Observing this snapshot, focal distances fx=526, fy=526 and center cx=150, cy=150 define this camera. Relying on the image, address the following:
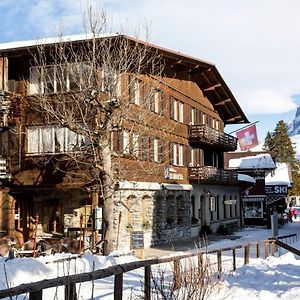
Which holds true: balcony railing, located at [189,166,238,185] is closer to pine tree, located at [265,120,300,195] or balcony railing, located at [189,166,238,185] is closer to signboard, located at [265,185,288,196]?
signboard, located at [265,185,288,196]

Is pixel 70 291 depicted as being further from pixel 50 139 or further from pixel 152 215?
pixel 152 215

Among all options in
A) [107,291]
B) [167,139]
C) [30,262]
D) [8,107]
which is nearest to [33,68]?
[8,107]

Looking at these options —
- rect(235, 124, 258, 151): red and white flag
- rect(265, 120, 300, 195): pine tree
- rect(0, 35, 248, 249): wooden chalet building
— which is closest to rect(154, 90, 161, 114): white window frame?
rect(0, 35, 248, 249): wooden chalet building

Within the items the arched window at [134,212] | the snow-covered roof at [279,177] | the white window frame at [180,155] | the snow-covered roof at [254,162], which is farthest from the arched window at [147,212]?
the snow-covered roof at [279,177]

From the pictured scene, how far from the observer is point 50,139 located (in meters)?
22.7

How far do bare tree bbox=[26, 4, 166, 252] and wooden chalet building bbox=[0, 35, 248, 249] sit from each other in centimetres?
A: 14

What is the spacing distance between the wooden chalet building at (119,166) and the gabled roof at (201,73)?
10 centimetres

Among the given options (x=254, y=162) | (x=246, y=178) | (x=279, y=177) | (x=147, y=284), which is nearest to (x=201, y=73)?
(x=246, y=178)

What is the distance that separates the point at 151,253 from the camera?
21.8 m

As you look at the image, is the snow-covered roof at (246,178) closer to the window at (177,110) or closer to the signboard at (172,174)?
the window at (177,110)

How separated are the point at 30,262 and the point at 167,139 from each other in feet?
54.3

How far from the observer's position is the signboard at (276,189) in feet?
142

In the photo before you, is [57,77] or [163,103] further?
[163,103]

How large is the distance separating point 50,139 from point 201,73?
13.6 m
